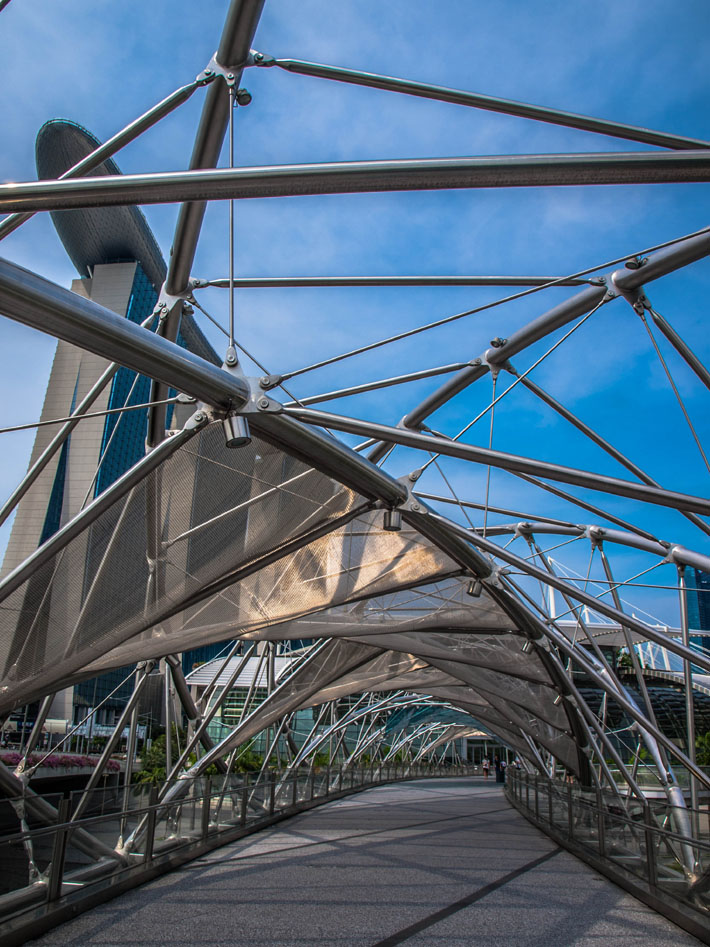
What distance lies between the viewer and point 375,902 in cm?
1143

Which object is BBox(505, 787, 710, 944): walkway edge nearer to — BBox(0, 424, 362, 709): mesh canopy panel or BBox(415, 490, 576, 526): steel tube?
BBox(415, 490, 576, 526): steel tube

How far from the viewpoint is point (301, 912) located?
1060cm

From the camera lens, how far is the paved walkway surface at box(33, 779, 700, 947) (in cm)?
931

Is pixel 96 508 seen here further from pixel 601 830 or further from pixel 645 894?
pixel 601 830

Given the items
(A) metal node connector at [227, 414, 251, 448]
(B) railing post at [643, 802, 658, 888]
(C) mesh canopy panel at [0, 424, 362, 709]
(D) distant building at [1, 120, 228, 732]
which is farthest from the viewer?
(D) distant building at [1, 120, 228, 732]

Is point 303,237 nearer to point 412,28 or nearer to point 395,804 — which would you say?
point 412,28

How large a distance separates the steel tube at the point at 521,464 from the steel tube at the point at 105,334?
1.31 metres

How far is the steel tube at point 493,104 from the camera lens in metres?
6.62

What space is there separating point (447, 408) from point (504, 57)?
805 cm

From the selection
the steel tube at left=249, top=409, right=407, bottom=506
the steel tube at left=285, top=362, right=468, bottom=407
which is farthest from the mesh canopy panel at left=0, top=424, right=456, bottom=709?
the steel tube at left=285, top=362, right=468, bottom=407

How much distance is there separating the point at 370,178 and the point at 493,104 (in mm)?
2915

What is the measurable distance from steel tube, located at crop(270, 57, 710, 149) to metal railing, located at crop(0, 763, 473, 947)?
8.78 m

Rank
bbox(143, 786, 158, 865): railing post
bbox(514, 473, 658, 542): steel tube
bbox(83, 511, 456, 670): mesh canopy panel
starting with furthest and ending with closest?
bbox(83, 511, 456, 670): mesh canopy panel → bbox(514, 473, 658, 542): steel tube → bbox(143, 786, 158, 865): railing post

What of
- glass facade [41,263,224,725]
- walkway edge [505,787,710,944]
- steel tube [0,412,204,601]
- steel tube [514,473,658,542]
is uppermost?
glass facade [41,263,224,725]
